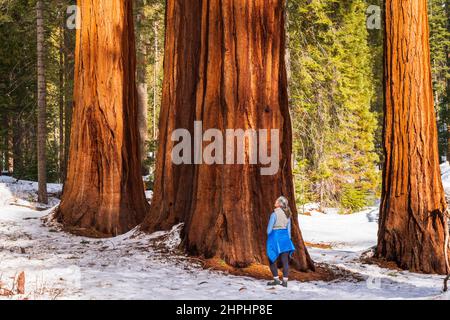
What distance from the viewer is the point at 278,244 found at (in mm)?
7406

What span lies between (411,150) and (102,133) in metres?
6.37

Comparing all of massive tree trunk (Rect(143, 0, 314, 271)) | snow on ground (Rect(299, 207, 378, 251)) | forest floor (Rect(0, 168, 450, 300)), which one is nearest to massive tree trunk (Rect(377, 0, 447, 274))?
forest floor (Rect(0, 168, 450, 300))

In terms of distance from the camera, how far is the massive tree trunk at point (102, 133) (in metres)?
12.2

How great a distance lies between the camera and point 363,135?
954 inches

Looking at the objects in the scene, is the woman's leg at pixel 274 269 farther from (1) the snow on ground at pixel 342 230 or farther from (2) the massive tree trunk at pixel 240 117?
(1) the snow on ground at pixel 342 230

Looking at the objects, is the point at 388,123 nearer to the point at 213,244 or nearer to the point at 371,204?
the point at 213,244

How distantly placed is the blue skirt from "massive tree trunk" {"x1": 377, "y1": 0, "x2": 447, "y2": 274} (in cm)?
367

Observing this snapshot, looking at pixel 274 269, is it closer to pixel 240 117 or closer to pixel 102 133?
pixel 240 117

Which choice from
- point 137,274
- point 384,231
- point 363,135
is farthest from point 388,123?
point 363,135

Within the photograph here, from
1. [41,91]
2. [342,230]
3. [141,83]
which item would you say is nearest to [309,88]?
[342,230]

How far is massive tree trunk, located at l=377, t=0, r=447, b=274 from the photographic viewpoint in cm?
1009

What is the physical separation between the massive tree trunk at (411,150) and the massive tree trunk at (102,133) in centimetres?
550

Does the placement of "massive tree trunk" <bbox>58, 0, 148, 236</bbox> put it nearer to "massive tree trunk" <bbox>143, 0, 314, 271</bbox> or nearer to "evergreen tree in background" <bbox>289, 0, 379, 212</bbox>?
"massive tree trunk" <bbox>143, 0, 314, 271</bbox>
